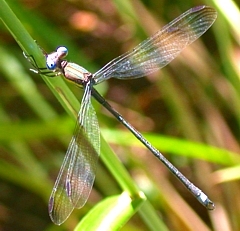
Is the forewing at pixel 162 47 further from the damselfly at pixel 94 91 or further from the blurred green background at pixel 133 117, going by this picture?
the blurred green background at pixel 133 117

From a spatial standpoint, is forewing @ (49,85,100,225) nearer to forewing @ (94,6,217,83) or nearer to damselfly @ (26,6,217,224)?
damselfly @ (26,6,217,224)

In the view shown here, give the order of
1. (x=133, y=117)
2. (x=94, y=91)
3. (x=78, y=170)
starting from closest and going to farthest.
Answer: (x=78, y=170), (x=94, y=91), (x=133, y=117)

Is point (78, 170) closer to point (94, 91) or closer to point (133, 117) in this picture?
point (94, 91)

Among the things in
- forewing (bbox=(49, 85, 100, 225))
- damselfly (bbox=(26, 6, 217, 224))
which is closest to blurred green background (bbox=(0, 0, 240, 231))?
damselfly (bbox=(26, 6, 217, 224))

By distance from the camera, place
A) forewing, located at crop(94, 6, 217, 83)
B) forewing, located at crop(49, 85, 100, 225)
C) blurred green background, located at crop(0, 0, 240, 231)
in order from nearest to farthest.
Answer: forewing, located at crop(49, 85, 100, 225), forewing, located at crop(94, 6, 217, 83), blurred green background, located at crop(0, 0, 240, 231)

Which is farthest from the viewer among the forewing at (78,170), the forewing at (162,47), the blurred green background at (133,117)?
the blurred green background at (133,117)

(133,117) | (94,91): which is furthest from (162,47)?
(133,117)

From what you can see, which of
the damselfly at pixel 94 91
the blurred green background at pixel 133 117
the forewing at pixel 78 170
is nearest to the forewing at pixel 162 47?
the damselfly at pixel 94 91
